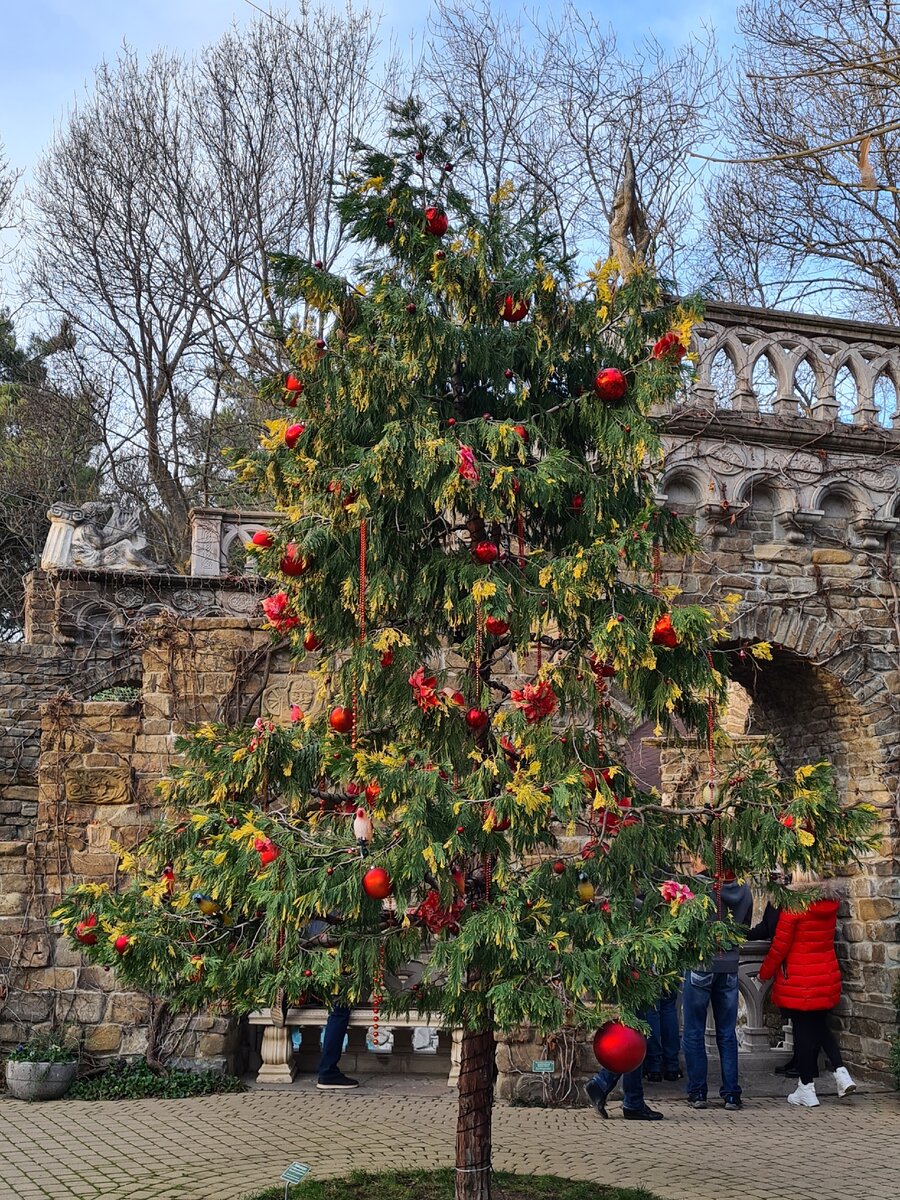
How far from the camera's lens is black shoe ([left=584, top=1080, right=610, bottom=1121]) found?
6.98 meters

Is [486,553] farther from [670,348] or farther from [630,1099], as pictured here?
[630,1099]

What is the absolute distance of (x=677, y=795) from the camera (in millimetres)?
9352

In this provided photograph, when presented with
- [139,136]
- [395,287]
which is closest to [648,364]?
[395,287]

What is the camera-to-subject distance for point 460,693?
4953 millimetres

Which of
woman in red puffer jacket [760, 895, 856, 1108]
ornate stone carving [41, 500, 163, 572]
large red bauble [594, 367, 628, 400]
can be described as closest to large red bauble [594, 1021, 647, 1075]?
large red bauble [594, 367, 628, 400]

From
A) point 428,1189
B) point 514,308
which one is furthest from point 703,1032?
point 514,308

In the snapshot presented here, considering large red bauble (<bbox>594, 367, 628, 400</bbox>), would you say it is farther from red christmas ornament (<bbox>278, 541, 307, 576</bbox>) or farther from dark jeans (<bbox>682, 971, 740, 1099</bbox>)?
dark jeans (<bbox>682, 971, 740, 1099</bbox>)

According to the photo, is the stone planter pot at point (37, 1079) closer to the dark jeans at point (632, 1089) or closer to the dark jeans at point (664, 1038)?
the dark jeans at point (632, 1089)

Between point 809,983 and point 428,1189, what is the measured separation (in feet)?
11.9

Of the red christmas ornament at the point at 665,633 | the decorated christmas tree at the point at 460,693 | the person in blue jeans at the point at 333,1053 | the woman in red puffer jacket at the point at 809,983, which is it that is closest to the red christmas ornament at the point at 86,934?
the decorated christmas tree at the point at 460,693

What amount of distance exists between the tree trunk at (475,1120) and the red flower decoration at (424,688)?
4.54 feet

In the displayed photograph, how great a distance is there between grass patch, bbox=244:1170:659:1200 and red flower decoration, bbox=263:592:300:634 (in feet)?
8.03

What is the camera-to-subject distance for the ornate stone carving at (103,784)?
8.20 metres

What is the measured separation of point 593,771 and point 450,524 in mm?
1369
